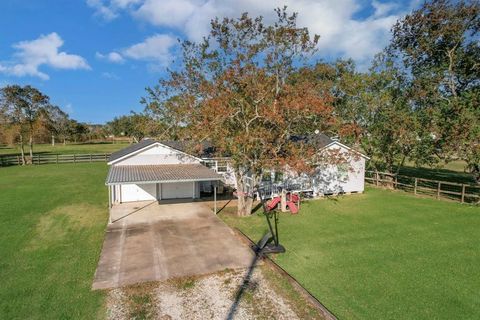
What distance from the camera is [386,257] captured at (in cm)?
1034

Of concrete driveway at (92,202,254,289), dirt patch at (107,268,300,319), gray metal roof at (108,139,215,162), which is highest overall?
gray metal roof at (108,139,215,162)

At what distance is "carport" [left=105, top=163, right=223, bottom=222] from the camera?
1595 centimetres

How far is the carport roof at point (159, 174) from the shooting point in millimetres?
15031

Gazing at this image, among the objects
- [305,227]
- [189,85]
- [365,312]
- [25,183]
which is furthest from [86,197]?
[365,312]

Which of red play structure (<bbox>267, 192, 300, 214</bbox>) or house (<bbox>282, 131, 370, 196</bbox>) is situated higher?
house (<bbox>282, 131, 370, 196</bbox>)

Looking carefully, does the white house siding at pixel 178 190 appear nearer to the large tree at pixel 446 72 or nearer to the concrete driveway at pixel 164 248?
the concrete driveway at pixel 164 248

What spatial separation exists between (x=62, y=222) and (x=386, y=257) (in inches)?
555

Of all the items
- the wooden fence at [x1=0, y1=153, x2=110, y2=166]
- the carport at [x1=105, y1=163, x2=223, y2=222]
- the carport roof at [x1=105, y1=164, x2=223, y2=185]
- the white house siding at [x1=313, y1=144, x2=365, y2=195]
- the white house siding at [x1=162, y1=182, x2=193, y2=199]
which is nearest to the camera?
the carport roof at [x1=105, y1=164, x2=223, y2=185]

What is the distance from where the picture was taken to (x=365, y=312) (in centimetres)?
717

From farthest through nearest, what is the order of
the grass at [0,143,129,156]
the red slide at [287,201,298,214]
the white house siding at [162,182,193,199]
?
1. the grass at [0,143,129,156]
2. the white house siding at [162,182,193,199]
3. the red slide at [287,201,298,214]

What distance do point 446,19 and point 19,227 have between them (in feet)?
82.5

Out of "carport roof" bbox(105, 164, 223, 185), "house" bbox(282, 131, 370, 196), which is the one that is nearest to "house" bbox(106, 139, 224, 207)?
"carport roof" bbox(105, 164, 223, 185)

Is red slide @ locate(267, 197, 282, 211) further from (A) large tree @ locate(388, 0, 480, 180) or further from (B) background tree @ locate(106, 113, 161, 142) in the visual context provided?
(B) background tree @ locate(106, 113, 161, 142)

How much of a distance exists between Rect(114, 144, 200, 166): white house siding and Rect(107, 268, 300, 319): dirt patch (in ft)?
37.5
